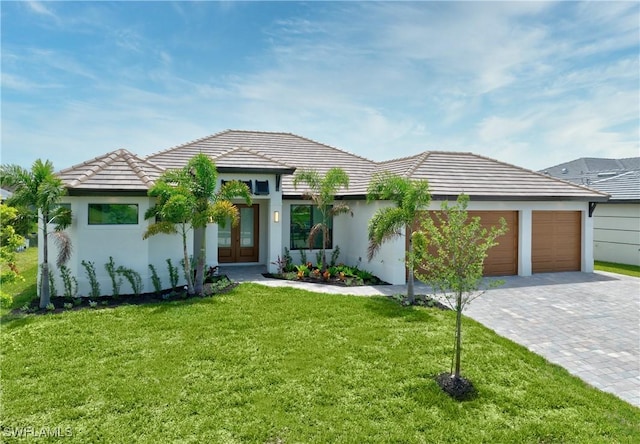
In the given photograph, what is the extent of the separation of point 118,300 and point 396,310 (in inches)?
328

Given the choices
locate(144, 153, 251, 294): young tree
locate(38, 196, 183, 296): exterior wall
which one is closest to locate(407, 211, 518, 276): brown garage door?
locate(144, 153, 251, 294): young tree

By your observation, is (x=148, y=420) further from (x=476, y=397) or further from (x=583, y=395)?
(x=583, y=395)

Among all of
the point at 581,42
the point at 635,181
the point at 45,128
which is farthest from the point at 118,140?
the point at 635,181

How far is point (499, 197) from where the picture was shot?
15.1 m

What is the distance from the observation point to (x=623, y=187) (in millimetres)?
21266

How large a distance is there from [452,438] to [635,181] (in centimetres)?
2402

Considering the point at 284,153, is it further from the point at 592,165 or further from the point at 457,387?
the point at 592,165

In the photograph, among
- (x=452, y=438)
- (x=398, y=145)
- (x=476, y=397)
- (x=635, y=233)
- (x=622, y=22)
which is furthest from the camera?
(x=398, y=145)

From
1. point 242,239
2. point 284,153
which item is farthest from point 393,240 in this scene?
point 284,153

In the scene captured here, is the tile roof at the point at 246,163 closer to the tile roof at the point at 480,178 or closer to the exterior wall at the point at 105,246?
the exterior wall at the point at 105,246

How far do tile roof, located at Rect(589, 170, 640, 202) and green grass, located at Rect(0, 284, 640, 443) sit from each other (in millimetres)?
16977

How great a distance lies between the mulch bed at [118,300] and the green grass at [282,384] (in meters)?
0.95

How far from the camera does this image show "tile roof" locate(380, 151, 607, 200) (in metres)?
15.3

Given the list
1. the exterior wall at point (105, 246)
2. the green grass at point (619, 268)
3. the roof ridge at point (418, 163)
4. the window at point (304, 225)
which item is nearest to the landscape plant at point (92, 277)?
the exterior wall at point (105, 246)
